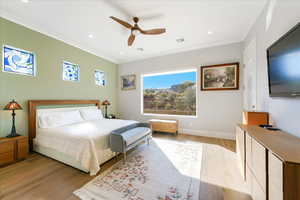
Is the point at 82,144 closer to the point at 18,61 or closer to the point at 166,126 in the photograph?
the point at 18,61

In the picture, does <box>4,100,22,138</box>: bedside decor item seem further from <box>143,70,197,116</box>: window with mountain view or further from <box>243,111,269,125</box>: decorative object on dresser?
<box>243,111,269,125</box>: decorative object on dresser

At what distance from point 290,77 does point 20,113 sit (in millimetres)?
4753

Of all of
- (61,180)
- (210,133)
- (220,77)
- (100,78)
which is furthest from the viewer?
(100,78)

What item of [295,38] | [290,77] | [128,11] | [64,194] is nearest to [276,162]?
[290,77]

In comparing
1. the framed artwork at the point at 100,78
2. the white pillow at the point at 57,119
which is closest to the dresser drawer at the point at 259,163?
the white pillow at the point at 57,119

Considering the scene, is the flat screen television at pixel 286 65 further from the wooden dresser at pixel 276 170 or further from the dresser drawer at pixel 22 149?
the dresser drawer at pixel 22 149

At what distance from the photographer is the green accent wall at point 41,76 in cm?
248

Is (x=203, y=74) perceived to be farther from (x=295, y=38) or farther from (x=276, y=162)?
(x=276, y=162)

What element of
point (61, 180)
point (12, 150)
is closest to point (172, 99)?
point (61, 180)

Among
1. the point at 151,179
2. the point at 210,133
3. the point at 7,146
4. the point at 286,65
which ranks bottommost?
the point at 151,179

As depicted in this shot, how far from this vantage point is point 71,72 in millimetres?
3756

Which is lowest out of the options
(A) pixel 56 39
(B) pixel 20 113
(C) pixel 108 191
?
(C) pixel 108 191

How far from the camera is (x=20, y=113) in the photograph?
2.67 m

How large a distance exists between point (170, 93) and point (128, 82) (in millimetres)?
1927
